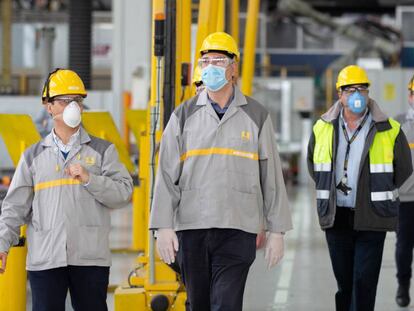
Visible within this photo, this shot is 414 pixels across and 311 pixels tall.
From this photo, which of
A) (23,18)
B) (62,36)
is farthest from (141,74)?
(23,18)

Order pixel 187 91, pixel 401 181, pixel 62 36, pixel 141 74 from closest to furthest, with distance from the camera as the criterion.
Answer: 1. pixel 401 181
2. pixel 187 91
3. pixel 141 74
4. pixel 62 36

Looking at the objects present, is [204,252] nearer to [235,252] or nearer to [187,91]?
[235,252]

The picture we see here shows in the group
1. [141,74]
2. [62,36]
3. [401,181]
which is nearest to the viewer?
[401,181]

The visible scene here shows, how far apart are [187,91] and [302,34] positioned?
2382cm

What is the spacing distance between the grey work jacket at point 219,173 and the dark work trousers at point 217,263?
0.06 m

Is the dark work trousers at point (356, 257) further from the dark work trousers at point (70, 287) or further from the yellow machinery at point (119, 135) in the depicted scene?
the yellow machinery at point (119, 135)

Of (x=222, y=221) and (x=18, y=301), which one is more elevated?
(x=222, y=221)

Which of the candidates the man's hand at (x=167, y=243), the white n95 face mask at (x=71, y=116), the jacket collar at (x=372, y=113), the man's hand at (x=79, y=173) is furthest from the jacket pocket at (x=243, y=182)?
the jacket collar at (x=372, y=113)

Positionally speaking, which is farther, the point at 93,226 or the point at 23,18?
the point at 23,18

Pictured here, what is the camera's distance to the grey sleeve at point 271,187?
5.05 metres

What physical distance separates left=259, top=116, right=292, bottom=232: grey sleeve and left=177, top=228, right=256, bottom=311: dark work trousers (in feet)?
0.47

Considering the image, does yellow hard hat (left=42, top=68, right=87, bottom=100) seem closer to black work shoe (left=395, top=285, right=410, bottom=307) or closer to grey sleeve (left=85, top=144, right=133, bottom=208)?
grey sleeve (left=85, top=144, right=133, bottom=208)

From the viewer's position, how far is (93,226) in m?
5.23

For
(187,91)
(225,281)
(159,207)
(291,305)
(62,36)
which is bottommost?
(291,305)
